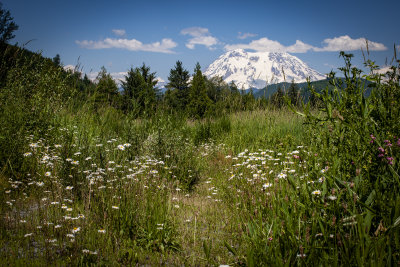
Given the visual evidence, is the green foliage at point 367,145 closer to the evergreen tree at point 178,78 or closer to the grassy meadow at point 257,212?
the grassy meadow at point 257,212

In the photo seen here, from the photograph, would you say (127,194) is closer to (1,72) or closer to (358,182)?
(358,182)

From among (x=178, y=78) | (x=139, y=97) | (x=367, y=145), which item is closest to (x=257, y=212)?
(x=367, y=145)

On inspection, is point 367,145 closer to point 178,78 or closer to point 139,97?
point 139,97

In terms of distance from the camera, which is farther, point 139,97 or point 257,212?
point 139,97

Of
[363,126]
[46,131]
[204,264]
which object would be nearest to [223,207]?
[204,264]

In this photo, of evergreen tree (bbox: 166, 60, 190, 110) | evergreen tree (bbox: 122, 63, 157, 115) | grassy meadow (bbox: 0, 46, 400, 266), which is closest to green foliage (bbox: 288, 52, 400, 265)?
grassy meadow (bbox: 0, 46, 400, 266)

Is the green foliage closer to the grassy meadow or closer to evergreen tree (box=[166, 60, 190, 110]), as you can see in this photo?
the grassy meadow

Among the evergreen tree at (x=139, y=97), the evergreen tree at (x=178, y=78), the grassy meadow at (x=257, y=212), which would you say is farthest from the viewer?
the evergreen tree at (x=178, y=78)

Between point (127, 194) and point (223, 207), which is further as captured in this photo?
point (223, 207)

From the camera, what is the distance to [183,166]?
4.39 meters

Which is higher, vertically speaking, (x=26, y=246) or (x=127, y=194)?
(x=127, y=194)

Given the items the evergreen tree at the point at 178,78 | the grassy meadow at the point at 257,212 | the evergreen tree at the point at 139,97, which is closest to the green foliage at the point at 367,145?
the grassy meadow at the point at 257,212

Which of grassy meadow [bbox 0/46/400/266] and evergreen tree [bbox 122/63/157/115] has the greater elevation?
evergreen tree [bbox 122/63/157/115]

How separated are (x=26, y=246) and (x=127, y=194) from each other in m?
0.91
